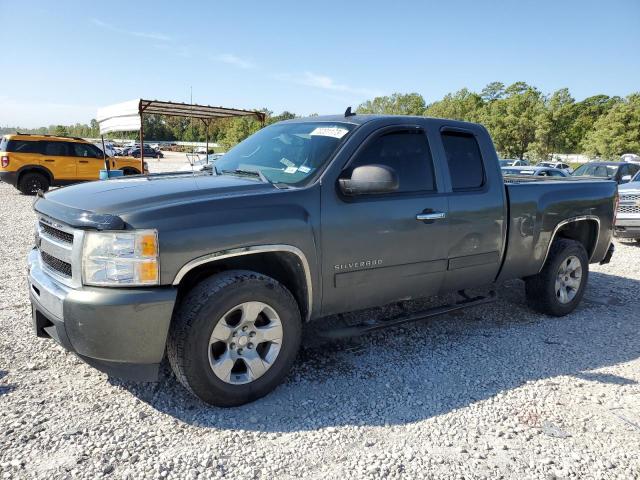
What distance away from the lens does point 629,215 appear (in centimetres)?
970

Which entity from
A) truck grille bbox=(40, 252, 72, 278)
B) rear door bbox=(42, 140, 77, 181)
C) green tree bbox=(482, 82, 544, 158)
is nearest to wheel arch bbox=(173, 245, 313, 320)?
truck grille bbox=(40, 252, 72, 278)

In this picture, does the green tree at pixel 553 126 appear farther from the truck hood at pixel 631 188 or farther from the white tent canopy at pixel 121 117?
the white tent canopy at pixel 121 117

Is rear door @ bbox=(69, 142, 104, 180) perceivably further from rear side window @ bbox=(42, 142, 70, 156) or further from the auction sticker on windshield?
the auction sticker on windshield

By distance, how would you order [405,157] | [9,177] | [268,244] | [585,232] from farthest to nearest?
[9,177] → [585,232] → [405,157] → [268,244]

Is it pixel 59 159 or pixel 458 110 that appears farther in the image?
pixel 458 110

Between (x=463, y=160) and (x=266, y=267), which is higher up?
(x=463, y=160)

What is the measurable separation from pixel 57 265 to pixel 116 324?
0.69 metres

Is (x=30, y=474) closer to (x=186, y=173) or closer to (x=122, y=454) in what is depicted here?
(x=122, y=454)

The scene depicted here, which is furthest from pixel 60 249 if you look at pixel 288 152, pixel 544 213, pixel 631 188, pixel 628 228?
pixel 631 188

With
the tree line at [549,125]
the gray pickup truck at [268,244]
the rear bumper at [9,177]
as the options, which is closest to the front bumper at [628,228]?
the gray pickup truck at [268,244]

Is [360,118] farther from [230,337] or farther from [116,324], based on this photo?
[116,324]

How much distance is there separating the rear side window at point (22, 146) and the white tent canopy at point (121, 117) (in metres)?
4.15

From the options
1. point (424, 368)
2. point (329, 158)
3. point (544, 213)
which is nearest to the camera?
point (329, 158)

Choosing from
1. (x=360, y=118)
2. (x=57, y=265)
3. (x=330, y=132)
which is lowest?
(x=57, y=265)
